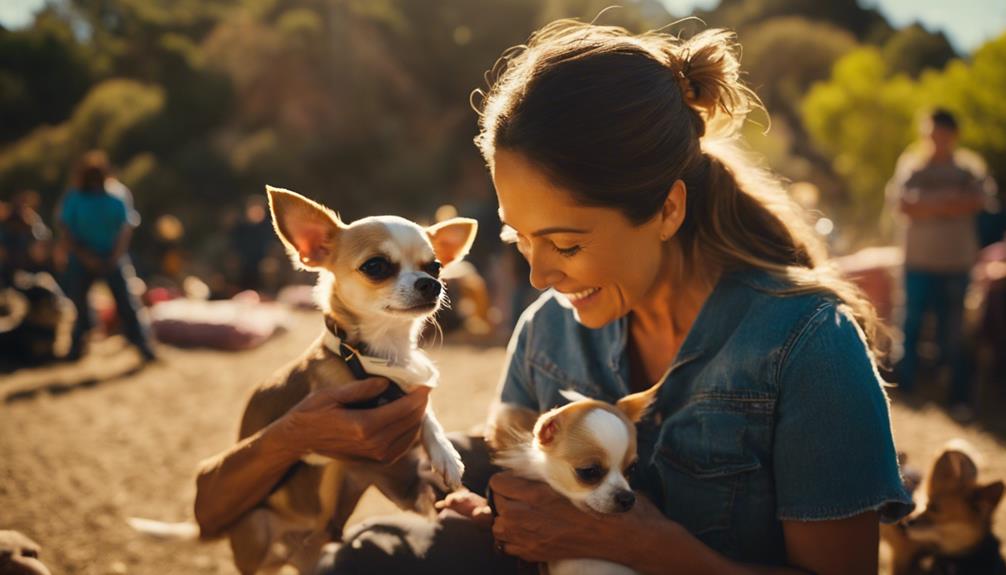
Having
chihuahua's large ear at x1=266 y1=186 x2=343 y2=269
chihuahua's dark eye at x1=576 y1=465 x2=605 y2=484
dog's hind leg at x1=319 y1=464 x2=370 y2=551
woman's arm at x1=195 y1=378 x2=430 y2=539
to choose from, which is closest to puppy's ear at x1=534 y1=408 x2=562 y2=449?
chihuahua's dark eye at x1=576 y1=465 x2=605 y2=484

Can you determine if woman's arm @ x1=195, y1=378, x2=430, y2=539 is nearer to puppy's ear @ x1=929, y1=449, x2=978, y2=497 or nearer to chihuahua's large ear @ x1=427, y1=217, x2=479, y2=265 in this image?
chihuahua's large ear @ x1=427, y1=217, x2=479, y2=265

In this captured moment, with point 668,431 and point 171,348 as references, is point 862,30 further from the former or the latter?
point 668,431

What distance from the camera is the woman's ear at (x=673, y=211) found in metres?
1.84

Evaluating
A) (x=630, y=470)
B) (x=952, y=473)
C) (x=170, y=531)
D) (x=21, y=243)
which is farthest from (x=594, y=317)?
(x=21, y=243)

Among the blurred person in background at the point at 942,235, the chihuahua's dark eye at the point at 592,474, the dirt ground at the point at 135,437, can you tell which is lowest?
the dirt ground at the point at 135,437

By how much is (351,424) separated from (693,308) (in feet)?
3.29

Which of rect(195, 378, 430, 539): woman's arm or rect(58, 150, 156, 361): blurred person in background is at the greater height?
rect(58, 150, 156, 361): blurred person in background

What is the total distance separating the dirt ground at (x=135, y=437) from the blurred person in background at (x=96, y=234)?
2.60ft

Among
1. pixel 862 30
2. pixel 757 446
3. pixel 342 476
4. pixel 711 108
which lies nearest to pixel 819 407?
pixel 757 446

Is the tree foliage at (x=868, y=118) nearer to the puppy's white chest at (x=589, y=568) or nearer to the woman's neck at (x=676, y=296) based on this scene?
the woman's neck at (x=676, y=296)

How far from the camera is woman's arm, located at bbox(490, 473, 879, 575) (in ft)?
5.24

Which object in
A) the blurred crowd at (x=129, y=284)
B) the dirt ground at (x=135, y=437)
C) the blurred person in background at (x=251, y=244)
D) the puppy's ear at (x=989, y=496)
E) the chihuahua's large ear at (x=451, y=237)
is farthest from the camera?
the blurred person in background at (x=251, y=244)

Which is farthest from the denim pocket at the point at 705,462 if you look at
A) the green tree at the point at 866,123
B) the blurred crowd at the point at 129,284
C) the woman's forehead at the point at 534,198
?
the green tree at the point at 866,123

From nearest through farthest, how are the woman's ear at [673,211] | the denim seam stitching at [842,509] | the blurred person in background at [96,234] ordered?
the denim seam stitching at [842,509], the woman's ear at [673,211], the blurred person in background at [96,234]
